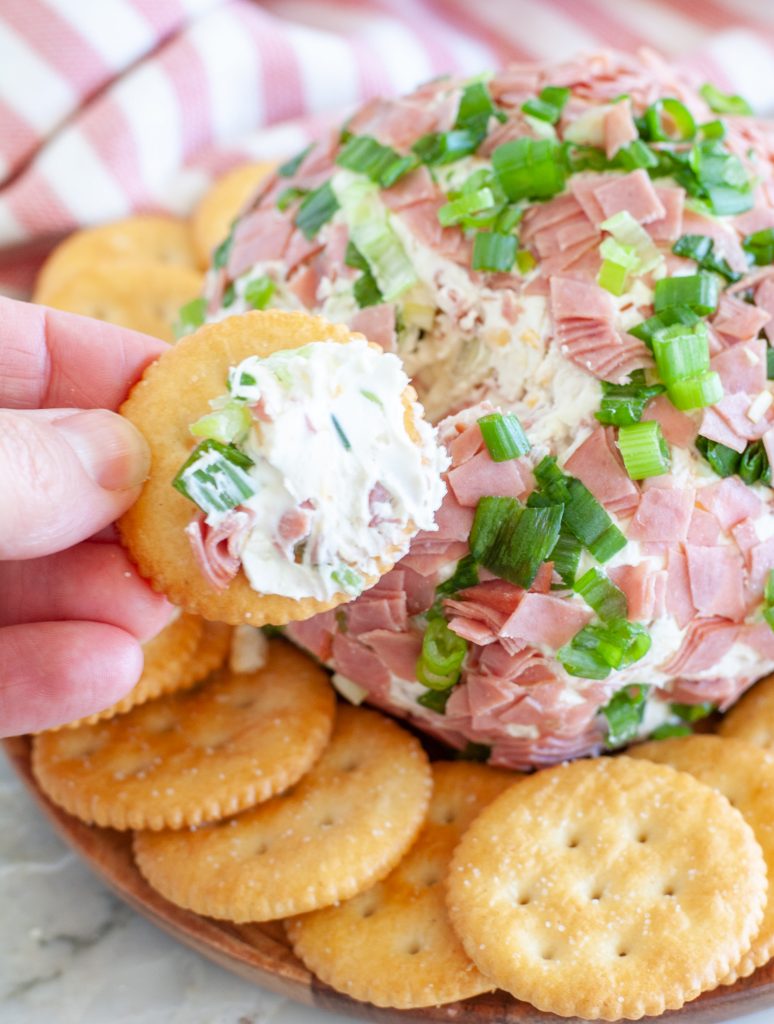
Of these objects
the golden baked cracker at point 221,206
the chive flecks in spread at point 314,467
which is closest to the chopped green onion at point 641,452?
the chive flecks in spread at point 314,467

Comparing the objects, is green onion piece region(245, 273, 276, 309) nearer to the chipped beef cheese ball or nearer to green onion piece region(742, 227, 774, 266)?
the chipped beef cheese ball

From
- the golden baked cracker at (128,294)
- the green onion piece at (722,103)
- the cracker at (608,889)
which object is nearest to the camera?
the cracker at (608,889)

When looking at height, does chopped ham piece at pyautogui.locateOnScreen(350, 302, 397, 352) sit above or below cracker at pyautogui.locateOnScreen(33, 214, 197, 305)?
above

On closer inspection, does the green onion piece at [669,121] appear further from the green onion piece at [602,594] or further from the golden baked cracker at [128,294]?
the golden baked cracker at [128,294]

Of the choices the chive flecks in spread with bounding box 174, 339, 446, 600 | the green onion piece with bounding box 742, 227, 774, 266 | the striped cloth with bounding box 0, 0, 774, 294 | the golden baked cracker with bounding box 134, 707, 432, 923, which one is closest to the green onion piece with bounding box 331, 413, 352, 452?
the chive flecks in spread with bounding box 174, 339, 446, 600

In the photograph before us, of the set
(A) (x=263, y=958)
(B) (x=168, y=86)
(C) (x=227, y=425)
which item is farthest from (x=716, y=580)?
(B) (x=168, y=86)

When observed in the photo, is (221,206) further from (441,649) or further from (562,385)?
(441,649)

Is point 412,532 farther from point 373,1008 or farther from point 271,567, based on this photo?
point 373,1008

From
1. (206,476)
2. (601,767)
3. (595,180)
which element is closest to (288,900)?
(601,767)
